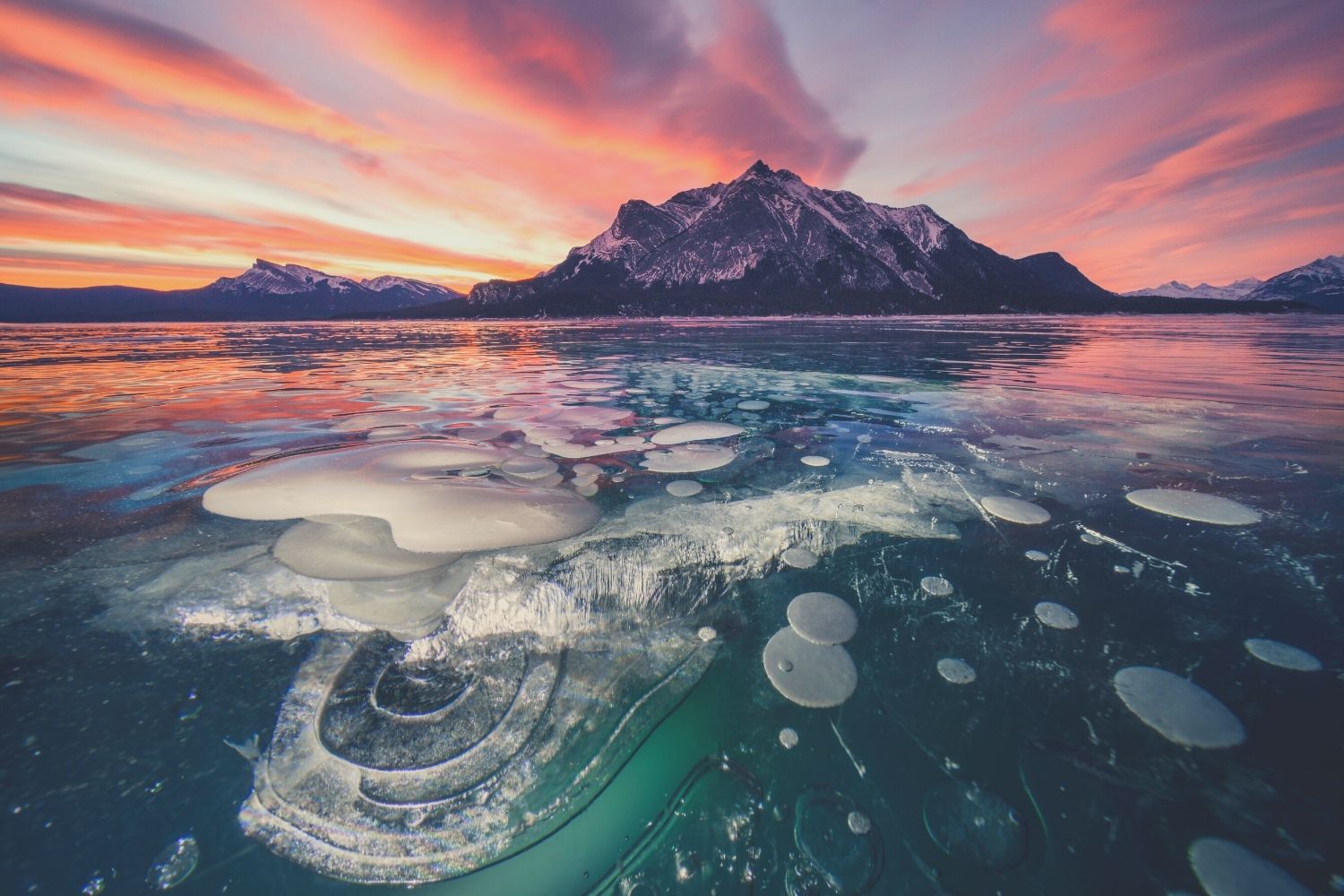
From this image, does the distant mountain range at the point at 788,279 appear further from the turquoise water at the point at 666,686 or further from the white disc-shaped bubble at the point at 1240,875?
the white disc-shaped bubble at the point at 1240,875

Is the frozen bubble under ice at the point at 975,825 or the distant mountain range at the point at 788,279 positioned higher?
the distant mountain range at the point at 788,279

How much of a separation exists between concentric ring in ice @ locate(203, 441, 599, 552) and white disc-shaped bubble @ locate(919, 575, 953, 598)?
242 centimetres

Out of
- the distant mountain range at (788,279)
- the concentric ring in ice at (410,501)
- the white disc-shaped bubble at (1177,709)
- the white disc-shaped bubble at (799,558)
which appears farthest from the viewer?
the distant mountain range at (788,279)

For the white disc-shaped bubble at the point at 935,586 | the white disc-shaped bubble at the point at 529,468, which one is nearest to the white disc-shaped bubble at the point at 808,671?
the white disc-shaped bubble at the point at 935,586

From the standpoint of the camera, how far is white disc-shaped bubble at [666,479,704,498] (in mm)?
4324

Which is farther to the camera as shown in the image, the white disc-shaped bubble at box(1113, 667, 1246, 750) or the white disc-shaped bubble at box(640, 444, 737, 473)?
the white disc-shaped bubble at box(640, 444, 737, 473)

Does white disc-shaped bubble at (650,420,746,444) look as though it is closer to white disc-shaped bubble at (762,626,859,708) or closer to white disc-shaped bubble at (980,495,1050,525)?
white disc-shaped bubble at (980,495,1050,525)

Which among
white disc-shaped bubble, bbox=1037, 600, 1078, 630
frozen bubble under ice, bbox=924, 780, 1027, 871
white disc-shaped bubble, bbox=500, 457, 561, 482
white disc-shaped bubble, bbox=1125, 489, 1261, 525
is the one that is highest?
white disc-shaped bubble, bbox=1125, 489, 1261, 525

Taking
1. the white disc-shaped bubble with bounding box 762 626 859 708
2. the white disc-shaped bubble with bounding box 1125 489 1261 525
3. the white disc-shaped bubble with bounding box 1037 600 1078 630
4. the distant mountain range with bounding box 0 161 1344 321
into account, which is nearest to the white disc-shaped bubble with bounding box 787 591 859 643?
the white disc-shaped bubble with bounding box 762 626 859 708

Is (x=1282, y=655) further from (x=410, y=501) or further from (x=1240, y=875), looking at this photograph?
(x=410, y=501)

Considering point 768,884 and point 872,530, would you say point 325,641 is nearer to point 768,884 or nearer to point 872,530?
point 768,884

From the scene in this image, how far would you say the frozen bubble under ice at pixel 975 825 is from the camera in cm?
160

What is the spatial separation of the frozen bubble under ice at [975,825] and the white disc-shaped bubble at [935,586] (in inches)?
49.6

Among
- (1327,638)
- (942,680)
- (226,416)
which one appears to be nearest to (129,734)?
(942,680)
